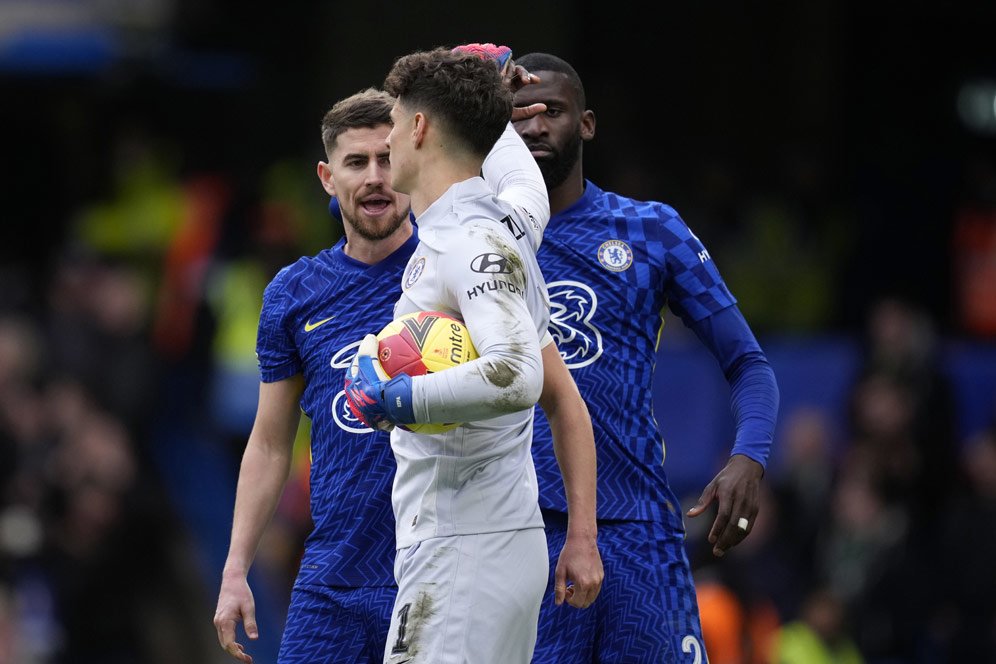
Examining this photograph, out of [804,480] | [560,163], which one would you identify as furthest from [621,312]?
[804,480]

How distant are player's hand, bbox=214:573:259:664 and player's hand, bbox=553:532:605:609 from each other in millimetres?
1089

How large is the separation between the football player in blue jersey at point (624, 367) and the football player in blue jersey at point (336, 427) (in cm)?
41

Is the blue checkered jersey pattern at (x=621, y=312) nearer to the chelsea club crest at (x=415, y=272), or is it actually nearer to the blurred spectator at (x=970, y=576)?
the chelsea club crest at (x=415, y=272)

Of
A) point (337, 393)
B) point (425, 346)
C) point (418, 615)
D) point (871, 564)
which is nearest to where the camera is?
point (425, 346)

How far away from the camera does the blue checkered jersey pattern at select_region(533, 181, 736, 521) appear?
211 inches

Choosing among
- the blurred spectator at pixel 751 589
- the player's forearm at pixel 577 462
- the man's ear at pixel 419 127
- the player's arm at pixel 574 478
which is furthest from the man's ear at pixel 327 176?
the blurred spectator at pixel 751 589

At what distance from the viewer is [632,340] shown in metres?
5.49

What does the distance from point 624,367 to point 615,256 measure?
1.14ft

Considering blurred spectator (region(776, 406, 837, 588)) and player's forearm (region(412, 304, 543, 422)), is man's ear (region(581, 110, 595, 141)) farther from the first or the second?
blurred spectator (region(776, 406, 837, 588))

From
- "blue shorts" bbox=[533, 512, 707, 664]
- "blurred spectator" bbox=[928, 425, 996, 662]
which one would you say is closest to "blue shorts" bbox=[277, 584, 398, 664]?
"blue shorts" bbox=[533, 512, 707, 664]

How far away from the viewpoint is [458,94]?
455 centimetres

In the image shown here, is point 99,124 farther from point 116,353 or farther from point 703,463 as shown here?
point 703,463

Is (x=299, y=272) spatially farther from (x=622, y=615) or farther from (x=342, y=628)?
(x=622, y=615)

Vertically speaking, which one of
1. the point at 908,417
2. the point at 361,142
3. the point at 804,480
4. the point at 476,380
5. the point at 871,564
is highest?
the point at 361,142
